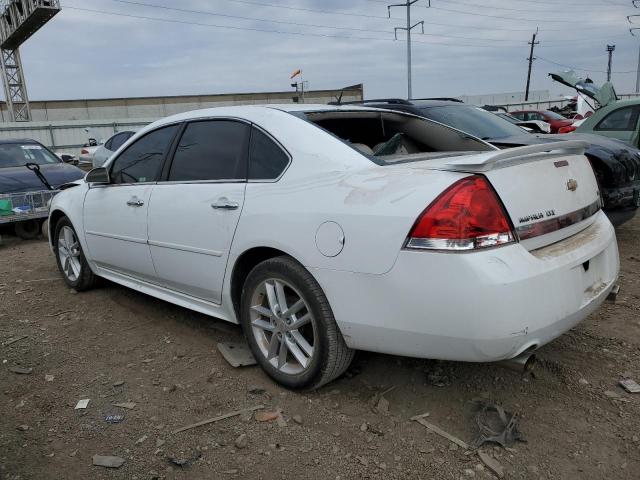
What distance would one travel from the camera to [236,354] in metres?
3.37

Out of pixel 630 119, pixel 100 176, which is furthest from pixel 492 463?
pixel 630 119

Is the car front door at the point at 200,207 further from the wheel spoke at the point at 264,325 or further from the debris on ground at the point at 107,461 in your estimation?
the debris on ground at the point at 107,461

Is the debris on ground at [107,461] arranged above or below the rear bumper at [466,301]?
below

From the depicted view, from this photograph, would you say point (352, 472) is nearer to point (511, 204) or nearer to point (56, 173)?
point (511, 204)

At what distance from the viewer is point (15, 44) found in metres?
36.0

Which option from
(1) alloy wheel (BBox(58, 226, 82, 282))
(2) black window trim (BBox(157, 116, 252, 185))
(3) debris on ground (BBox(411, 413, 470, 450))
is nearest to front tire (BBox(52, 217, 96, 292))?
(1) alloy wheel (BBox(58, 226, 82, 282))

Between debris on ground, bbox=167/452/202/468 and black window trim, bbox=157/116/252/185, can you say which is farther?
black window trim, bbox=157/116/252/185

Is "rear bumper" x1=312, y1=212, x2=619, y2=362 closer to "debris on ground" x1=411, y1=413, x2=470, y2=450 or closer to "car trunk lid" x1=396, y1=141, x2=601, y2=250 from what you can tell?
"car trunk lid" x1=396, y1=141, x2=601, y2=250

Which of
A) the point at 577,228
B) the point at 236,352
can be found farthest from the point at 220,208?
the point at 577,228

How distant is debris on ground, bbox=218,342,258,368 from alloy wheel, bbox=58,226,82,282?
2.07 metres

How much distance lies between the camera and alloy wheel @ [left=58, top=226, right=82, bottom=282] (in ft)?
16.0

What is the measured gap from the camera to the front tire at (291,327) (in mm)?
2600

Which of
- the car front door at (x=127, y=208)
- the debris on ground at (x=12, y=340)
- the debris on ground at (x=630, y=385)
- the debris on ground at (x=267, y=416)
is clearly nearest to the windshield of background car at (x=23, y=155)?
the car front door at (x=127, y=208)

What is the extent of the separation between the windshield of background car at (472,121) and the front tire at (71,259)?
12.8 feet
